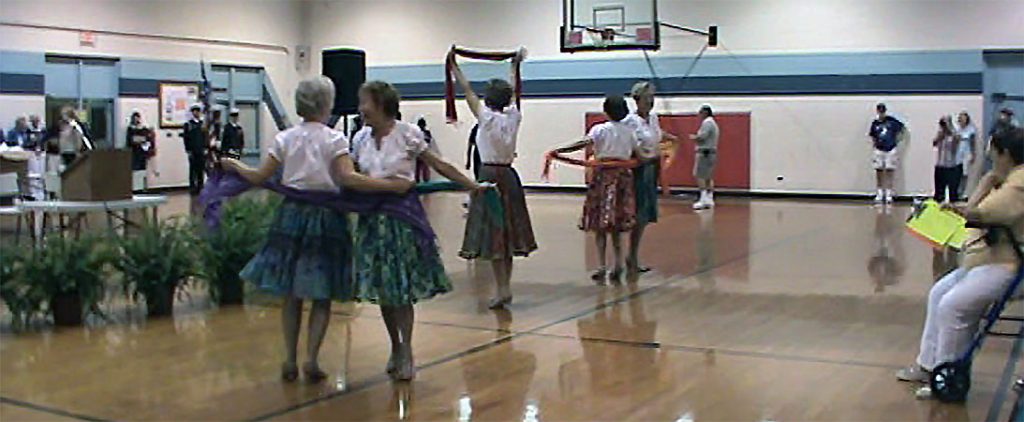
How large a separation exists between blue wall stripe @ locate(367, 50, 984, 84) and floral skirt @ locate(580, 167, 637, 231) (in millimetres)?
11064

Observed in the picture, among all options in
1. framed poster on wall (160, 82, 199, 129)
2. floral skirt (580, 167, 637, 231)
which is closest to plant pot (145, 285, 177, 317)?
floral skirt (580, 167, 637, 231)

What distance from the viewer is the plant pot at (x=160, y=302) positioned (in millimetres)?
6355

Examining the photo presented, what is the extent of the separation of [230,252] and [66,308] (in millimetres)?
1041

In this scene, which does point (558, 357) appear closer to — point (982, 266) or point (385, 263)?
point (385, 263)

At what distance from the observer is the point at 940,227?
4.78 meters

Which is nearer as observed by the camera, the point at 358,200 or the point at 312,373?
the point at 358,200

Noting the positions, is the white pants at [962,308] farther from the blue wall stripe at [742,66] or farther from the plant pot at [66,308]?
the blue wall stripe at [742,66]

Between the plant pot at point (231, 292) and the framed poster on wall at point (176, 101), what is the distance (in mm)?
13510

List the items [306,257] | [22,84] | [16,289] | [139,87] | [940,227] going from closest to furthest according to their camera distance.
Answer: [306,257]
[940,227]
[16,289]
[22,84]
[139,87]

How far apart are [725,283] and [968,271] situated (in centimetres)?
336

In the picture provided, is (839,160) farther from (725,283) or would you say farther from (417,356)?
(417,356)

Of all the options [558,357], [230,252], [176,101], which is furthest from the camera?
[176,101]

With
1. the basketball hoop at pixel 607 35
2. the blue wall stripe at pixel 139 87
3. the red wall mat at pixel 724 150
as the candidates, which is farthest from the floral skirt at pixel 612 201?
the blue wall stripe at pixel 139 87

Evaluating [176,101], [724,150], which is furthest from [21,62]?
[724,150]
